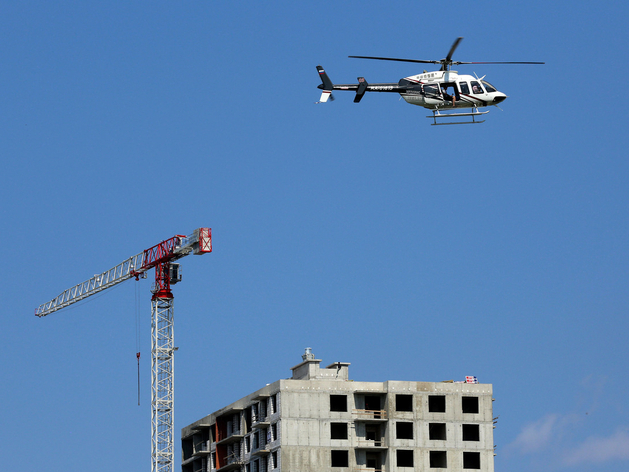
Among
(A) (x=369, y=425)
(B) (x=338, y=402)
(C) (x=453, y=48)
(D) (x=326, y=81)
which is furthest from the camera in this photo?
(A) (x=369, y=425)

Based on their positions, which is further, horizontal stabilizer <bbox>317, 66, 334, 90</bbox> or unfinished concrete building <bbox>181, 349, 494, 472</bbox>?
unfinished concrete building <bbox>181, 349, 494, 472</bbox>

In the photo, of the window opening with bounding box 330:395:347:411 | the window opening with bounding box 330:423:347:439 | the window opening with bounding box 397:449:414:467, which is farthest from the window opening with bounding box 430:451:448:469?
the window opening with bounding box 330:395:347:411

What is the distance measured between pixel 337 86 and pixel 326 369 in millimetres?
31219

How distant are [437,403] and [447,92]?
35.2 metres

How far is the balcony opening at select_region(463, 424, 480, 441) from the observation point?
144000mm

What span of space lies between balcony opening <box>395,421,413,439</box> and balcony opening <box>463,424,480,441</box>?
17.7 ft

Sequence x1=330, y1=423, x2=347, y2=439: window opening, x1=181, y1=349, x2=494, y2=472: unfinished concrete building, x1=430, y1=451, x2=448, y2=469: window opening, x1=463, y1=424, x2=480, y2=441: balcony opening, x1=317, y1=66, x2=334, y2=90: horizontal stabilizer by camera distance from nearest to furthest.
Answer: x1=317, y1=66, x2=334, y2=90: horizontal stabilizer, x1=181, y1=349, x2=494, y2=472: unfinished concrete building, x1=430, y1=451, x2=448, y2=469: window opening, x1=330, y1=423, x2=347, y2=439: window opening, x1=463, y1=424, x2=480, y2=441: balcony opening

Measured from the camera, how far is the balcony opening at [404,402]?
143625 mm

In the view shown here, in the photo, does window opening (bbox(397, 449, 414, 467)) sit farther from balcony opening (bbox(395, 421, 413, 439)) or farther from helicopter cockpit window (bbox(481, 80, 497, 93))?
helicopter cockpit window (bbox(481, 80, 497, 93))

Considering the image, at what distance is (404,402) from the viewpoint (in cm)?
14400

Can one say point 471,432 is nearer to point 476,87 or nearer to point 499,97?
point 499,97

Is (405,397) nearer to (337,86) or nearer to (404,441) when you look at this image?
(404,441)

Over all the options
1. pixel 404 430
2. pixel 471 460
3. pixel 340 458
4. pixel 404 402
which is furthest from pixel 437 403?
pixel 340 458

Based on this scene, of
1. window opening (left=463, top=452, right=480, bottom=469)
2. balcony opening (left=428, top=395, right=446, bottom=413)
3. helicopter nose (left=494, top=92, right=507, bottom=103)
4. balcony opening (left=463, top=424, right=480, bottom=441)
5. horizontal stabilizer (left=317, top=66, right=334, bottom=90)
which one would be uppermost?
horizontal stabilizer (left=317, top=66, right=334, bottom=90)
